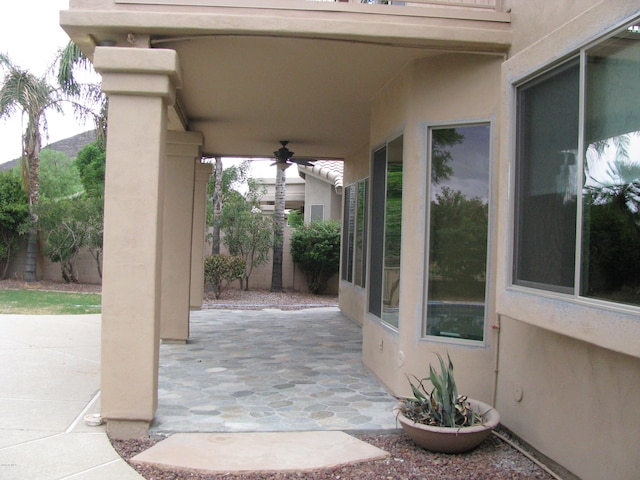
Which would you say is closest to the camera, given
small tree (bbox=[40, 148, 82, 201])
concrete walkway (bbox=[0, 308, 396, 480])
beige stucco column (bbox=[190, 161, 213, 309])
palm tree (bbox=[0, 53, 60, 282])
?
concrete walkway (bbox=[0, 308, 396, 480])

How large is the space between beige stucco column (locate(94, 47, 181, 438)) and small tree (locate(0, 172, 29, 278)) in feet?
47.7

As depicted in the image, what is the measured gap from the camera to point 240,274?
16.8 meters

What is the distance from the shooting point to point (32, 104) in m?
17.1

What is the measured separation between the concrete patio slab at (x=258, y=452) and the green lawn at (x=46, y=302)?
8.64 metres

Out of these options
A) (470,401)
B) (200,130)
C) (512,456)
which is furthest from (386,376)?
(200,130)

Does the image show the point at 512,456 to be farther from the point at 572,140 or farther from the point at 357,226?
the point at 357,226

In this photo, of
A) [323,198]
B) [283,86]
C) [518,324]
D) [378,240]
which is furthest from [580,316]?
[323,198]

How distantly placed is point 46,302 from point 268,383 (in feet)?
30.4

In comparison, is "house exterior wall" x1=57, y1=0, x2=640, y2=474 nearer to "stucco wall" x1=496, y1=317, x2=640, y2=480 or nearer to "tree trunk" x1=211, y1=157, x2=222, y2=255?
"stucco wall" x1=496, y1=317, x2=640, y2=480

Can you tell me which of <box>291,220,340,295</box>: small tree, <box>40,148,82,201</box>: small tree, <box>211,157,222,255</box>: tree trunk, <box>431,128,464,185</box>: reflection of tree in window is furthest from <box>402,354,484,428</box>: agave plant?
<box>40,148,82,201</box>: small tree

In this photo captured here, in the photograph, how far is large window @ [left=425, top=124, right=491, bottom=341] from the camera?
557cm

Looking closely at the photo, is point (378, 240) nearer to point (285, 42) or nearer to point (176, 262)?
point (285, 42)

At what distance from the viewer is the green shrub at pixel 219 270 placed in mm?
16078

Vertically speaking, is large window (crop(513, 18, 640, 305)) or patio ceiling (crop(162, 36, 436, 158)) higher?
patio ceiling (crop(162, 36, 436, 158))
